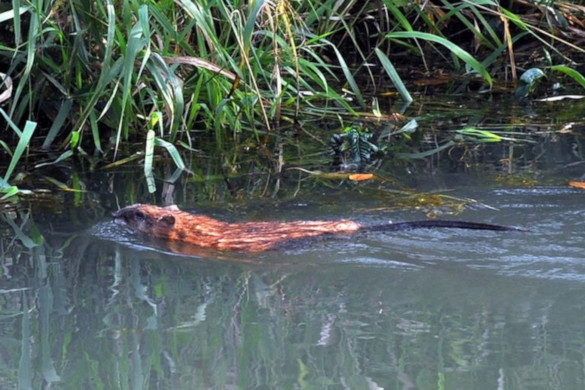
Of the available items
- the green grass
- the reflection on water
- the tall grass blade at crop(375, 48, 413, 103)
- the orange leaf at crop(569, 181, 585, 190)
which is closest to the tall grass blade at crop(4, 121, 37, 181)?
the green grass

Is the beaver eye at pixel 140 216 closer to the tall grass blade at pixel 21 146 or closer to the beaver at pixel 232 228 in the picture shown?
the beaver at pixel 232 228

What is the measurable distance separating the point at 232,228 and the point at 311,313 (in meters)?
1.05

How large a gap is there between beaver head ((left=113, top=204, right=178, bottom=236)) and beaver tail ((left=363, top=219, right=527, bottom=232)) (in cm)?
85

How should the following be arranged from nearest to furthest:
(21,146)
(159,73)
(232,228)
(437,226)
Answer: (437,226) → (232,228) → (21,146) → (159,73)

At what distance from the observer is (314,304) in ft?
11.5

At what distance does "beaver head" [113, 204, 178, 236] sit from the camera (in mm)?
4438

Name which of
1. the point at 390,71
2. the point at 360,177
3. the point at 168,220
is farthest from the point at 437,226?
the point at 390,71

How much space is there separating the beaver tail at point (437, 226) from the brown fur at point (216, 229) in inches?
4.1

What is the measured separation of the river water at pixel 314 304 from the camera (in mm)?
2961

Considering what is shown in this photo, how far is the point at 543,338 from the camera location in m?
3.14

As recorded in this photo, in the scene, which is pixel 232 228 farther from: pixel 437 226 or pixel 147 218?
pixel 437 226

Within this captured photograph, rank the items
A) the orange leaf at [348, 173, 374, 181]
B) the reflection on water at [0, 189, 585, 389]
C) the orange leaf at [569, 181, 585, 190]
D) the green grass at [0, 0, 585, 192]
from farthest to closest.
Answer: the orange leaf at [348, 173, 374, 181] < the green grass at [0, 0, 585, 192] < the orange leaf at [569, 181, 585, 190] < the reflection on water at [0, 189, 585, 389]

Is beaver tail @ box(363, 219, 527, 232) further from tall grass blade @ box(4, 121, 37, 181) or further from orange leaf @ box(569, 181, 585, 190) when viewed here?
tall grass blade @ box(4, 121, 37, 181)

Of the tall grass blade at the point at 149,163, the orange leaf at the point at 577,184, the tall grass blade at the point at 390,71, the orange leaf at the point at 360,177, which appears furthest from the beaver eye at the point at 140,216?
the tall grass blade at the point at 390,71
